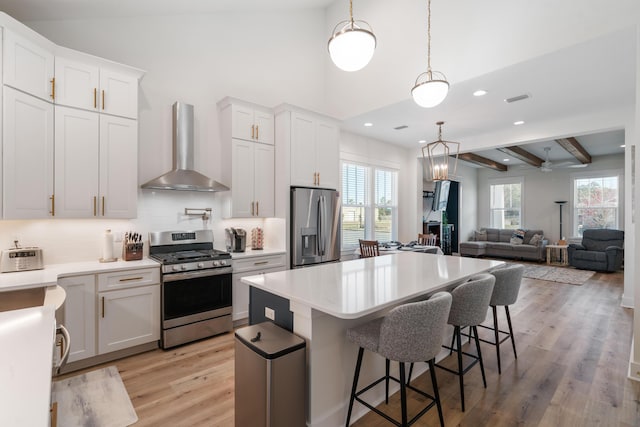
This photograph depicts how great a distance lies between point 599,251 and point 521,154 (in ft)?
9.38

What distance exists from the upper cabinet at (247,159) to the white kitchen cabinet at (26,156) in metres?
1.71

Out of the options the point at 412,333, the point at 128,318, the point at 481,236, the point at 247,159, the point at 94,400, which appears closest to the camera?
the point at 412,333

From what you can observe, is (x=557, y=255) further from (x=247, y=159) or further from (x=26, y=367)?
(x=26, y=367)

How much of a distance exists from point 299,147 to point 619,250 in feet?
24.9

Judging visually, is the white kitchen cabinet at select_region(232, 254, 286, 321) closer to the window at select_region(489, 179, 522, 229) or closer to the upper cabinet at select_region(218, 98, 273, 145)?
the upper cabinet at select_region(218, 98, 273, 145)

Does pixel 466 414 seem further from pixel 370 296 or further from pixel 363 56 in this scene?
pixel 363 56

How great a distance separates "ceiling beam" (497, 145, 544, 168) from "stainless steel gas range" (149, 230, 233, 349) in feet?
21.4

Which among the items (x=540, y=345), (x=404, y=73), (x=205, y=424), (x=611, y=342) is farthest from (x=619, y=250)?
(x=205, y=424)

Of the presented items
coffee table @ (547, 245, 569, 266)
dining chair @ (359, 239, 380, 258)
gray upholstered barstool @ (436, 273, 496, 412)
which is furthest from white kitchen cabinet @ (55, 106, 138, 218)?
coffee table @ (547, 245, 569, 266)

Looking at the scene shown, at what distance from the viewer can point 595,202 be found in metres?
8.70

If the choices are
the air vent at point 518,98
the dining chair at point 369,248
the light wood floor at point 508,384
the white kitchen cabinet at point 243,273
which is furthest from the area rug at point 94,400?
the air vent at point 518,98

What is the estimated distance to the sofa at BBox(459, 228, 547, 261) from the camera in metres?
8.70

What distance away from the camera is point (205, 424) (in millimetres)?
2037

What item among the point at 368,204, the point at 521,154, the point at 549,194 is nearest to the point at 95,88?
the point at 368,204
